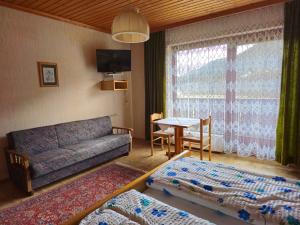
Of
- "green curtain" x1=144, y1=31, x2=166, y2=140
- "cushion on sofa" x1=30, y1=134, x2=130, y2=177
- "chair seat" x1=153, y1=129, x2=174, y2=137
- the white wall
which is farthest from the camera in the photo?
the white wall

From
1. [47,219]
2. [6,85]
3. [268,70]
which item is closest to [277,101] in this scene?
[268,70]

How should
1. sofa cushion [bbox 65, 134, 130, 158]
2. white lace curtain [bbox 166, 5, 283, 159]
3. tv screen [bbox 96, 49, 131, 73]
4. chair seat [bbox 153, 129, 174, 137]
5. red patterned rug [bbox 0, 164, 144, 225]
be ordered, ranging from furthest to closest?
tv screen [bbox 96, 49, 131, 73] < chair seat [bbox 153, 129, 174, 137] < white lace curtain [bbox 166, 5, 283, 159] < sofa cushion [bbox 65, 134, 130, 158] < red patterned rug [bbox 0, 164, 144, 225]

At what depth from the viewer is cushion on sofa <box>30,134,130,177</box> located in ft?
8.72

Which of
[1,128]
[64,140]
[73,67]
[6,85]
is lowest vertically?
[64,140]

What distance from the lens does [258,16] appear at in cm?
334

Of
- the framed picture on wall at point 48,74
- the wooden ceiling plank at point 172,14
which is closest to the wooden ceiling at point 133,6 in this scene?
the wooden ceiling plank at point 172,14

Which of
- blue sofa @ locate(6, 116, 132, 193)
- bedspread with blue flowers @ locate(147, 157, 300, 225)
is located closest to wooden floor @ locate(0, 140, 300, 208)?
blue sofa @ locate(6, 116, 132, 193)

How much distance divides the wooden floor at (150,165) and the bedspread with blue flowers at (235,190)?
159cm

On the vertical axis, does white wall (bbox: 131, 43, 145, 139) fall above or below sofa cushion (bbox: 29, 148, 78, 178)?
above

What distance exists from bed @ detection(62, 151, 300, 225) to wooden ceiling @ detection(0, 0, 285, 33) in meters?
2.54

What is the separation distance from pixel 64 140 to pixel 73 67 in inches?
55.5

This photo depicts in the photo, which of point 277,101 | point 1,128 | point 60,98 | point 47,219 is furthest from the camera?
point 60,98

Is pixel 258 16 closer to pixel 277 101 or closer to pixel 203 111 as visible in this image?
pixel 277 101

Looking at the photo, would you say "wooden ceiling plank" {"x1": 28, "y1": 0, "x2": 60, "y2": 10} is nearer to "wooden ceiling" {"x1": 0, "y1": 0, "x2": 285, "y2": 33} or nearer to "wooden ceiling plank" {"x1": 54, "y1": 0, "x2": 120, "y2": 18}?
"wooden ceiling" {"x1": 0, "y1": 0, "x2": 285, "y2": 33}
